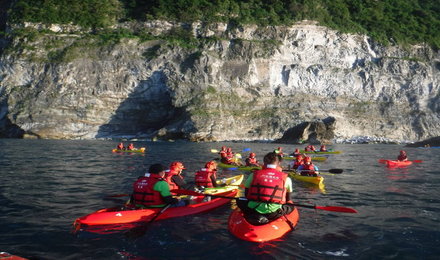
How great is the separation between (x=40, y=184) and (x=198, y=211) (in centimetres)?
850

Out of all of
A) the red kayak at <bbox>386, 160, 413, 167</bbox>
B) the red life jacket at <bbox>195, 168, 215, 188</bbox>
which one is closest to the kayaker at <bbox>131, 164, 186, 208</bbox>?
the red life jacket at <bbox>195, 168, 215, 188</bbox>

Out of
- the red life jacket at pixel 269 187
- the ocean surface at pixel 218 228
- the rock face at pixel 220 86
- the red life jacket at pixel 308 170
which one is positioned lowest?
the ocean surface at pixel 218 228

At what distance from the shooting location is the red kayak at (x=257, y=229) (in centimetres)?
820

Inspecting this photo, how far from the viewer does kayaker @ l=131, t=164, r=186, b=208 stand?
10.1 metres

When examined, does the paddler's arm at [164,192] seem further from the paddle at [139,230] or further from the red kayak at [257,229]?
the red kayak at [257,229]

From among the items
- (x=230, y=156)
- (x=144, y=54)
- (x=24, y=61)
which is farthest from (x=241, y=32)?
(x=230, y=156)

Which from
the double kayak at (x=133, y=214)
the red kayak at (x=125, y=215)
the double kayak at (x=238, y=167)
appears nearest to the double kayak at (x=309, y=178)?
the double kayak at (x=238, y=167)

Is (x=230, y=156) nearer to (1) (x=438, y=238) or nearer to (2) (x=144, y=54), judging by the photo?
(1) (x=438, y=238)

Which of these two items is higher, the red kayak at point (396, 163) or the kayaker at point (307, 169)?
the kayaker at point (307, 169)

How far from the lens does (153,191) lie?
1013cm

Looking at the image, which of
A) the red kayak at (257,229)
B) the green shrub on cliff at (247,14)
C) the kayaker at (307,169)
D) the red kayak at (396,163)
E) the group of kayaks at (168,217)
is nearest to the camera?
the red kayak at (257,229)

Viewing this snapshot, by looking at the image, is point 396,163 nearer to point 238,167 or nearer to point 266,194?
point 238,167

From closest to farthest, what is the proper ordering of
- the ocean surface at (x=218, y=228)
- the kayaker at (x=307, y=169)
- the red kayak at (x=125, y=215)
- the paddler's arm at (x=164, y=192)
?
the ocean surface at (x=218, y=228) → the red kayak at (x=125, y=215) → the paddler's arm at (x=164, y=192) → the kayaker at (x=307, y=169)

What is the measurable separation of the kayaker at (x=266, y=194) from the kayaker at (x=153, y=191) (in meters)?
2.24
